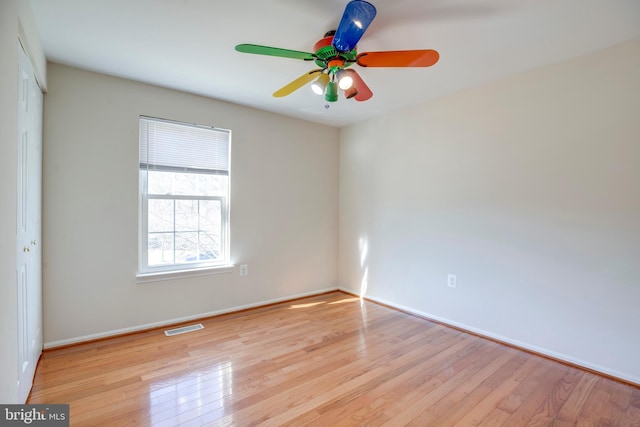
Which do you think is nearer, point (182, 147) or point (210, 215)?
point (182, 147)

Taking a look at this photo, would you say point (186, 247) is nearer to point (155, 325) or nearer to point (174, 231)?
point (174, 231)

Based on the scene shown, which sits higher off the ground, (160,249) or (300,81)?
(300,81)

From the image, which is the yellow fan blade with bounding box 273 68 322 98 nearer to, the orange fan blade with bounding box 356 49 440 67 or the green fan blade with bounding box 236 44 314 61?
the green fan blade with bounding box 236 44 314 61

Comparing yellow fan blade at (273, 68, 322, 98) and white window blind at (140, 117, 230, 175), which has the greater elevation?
yellow fan blade at (273, 68, 322, 98)

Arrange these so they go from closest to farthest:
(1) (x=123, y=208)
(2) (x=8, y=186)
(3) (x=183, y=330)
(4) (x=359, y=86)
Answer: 1. (2) (x=8, y=186)
2. (4) (x=359, y=86)
3. (1) (x=123, y=208)
4. (3) (x=183, y=330)

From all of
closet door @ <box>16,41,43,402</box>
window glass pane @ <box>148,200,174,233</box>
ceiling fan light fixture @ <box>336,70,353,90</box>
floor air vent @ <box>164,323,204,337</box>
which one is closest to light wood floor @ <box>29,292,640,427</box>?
floor air vent @ <box>164,323,204,337</box>

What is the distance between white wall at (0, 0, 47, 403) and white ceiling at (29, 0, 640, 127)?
54cm

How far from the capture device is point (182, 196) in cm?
312

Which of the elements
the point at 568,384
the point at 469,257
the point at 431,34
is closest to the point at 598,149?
the point at 469,257

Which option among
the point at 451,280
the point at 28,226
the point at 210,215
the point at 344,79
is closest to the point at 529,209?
the point at 451,280

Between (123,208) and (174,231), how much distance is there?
1.67 feet

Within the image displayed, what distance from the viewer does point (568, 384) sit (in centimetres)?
210

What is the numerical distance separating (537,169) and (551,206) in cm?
33

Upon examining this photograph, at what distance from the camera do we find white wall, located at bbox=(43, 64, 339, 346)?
2.50 meters
